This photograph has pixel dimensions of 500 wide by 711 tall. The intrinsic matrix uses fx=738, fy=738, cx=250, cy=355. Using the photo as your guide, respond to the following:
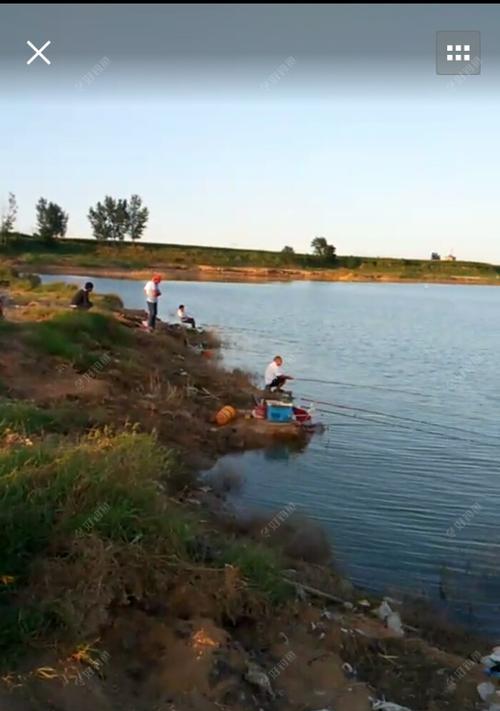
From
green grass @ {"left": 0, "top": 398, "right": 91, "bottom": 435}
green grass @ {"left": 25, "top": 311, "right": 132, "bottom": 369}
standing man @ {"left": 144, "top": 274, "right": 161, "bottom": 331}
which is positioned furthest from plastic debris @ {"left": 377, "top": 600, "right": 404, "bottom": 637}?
standing man @ {"left": 144, "top": 274, "right": 161, "bottom": 331}

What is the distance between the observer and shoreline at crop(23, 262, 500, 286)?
77.7 metres

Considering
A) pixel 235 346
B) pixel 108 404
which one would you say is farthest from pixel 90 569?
pixel 235 346

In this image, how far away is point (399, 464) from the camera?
14070 millimetres

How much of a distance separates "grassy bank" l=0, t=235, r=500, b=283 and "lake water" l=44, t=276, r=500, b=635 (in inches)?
2194

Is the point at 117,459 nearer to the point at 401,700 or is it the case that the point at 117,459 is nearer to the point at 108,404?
the point at 401,700

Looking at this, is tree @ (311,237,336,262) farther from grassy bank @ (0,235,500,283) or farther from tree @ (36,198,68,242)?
tree @ (36,198,68,242)

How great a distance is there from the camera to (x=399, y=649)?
6.37 metres

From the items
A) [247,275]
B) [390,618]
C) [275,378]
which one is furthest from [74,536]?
[247,275]

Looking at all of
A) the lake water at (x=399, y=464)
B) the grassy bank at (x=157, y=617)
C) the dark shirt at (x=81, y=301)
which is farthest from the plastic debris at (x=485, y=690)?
the dark shirt at (x=81, y=301)

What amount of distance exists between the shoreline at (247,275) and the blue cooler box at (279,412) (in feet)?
190

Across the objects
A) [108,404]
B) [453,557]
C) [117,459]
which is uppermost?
[117,459]

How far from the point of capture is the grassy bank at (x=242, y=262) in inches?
3406

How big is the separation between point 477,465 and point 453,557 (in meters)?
4.89

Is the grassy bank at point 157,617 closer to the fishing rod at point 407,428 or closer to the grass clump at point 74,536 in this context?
the grass clump at point 74,536
